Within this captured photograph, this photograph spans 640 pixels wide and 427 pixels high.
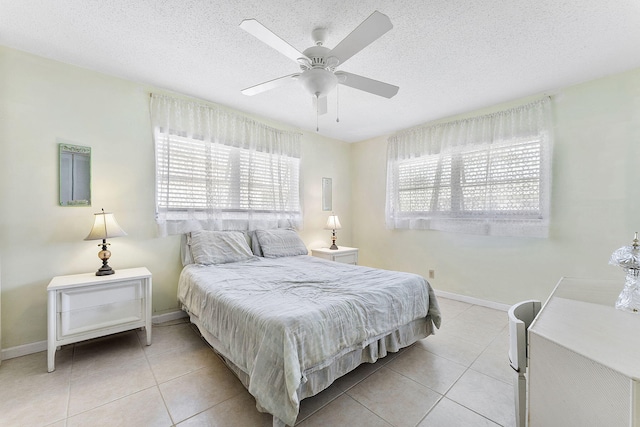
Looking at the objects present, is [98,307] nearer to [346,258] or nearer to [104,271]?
[104,271]

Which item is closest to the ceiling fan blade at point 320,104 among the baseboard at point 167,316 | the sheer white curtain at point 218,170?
the sheer white curtain at point 218,170

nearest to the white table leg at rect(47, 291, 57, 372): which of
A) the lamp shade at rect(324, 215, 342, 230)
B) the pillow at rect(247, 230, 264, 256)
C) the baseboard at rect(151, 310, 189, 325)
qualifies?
the baseboard at rect(151, 310, 189, 325)

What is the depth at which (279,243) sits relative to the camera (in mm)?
3305

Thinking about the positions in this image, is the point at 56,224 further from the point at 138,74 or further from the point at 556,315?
the point at 556,315

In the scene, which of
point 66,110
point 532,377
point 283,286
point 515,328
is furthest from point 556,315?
point 66,110

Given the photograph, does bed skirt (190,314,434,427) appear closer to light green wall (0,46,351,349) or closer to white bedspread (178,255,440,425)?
white bedspread (178,255,440,425)

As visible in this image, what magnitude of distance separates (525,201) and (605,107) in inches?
41.8

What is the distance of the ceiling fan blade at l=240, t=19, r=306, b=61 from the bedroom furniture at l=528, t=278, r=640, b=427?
1.82m

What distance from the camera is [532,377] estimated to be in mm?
794

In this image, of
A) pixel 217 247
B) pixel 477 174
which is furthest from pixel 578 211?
pixel 217 247

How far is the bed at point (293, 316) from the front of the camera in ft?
4.35

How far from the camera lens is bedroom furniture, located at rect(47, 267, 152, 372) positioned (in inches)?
74.8

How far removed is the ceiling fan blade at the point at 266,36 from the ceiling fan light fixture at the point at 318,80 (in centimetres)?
12

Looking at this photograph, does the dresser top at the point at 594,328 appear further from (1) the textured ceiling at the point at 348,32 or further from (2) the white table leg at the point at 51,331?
(2) the white table leg at the point at 51,331
